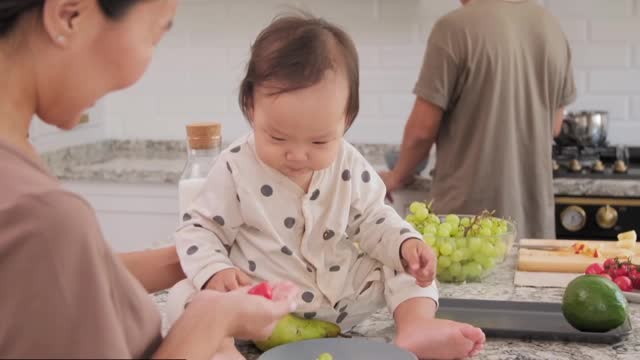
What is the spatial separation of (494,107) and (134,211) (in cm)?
144

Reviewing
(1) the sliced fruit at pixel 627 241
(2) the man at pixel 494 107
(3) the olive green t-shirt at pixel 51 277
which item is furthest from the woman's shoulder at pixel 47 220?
(2) the man at pixel 494 107

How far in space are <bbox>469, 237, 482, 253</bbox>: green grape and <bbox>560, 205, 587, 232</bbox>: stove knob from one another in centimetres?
139

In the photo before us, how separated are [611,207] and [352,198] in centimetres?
169

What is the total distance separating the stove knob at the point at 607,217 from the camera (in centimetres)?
302

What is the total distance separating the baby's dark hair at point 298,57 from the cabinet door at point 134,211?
2.01 metres

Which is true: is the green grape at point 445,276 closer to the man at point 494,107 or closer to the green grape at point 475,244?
the green grape at point 475,244

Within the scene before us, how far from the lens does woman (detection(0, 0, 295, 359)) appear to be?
81cm

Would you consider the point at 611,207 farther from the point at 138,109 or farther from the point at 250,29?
the point at 138,109

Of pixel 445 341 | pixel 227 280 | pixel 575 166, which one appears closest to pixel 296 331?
pixel 227 280

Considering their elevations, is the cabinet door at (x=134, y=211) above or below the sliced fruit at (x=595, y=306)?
below

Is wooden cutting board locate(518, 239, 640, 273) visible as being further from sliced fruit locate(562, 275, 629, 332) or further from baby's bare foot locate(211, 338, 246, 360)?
baby's bare foot locate(211, 338, 246, 360)

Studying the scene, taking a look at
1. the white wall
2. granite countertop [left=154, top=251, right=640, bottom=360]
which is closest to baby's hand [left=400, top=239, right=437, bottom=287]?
granite countertop [left=154, top=251, right=640, bottom=360]

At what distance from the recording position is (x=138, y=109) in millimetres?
4055

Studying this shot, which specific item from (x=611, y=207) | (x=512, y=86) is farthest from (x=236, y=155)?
(x=611, y=207)
